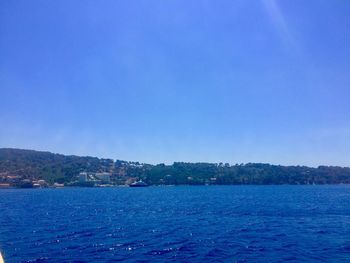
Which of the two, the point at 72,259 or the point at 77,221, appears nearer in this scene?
the point at 72,259

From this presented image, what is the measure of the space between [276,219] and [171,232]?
23.1m

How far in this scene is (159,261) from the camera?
95.6 ft

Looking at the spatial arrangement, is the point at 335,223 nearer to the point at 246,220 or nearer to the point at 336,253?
the point at 246,220

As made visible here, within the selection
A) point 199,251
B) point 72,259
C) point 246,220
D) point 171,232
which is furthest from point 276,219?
point 72,259

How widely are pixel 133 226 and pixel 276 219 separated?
25.6 metres

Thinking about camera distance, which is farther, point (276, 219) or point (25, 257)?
point (276, 219)

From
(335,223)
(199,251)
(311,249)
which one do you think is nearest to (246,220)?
(335,223)

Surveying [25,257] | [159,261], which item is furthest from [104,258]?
[25,257]

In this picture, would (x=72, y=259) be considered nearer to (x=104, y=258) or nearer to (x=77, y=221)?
(x=104, y=258)

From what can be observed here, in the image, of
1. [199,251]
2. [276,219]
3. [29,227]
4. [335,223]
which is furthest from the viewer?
[276,219]

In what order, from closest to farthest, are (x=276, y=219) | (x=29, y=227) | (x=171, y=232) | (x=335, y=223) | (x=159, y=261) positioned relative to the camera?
(x=159, y=261) < (x=171, y=232) < (x=29, y=227) < (x=335, y=223) < (x=276, y=219)

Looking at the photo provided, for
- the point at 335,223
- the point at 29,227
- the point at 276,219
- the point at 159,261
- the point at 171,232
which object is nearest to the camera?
the point at 159,261

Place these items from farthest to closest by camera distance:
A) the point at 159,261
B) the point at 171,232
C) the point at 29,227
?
1. the point at 29,227
2. the point at 171,232
3. the point at 159,261

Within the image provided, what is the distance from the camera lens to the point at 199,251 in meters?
32.8
